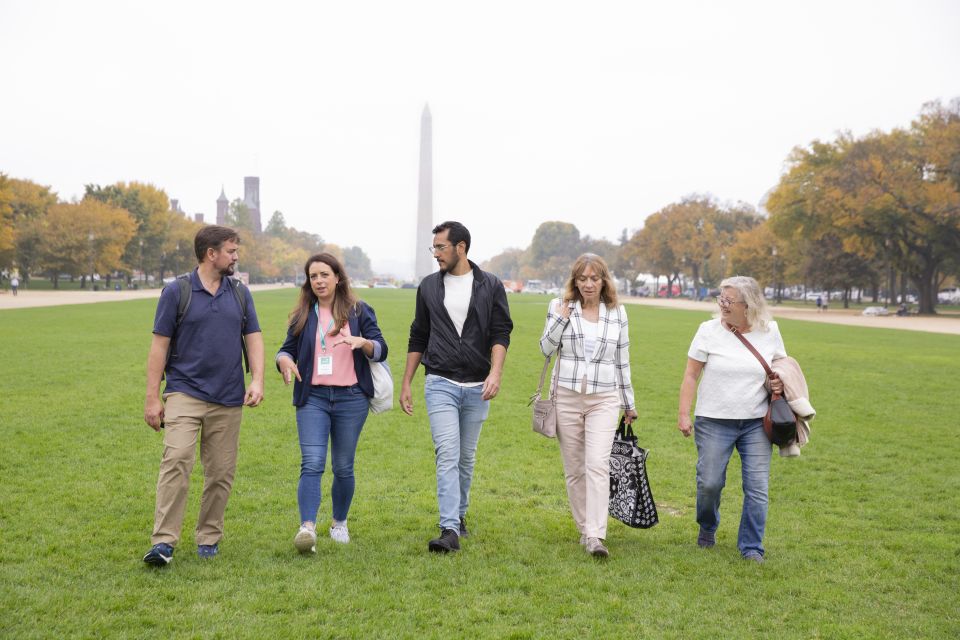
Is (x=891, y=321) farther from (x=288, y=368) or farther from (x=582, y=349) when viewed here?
(x=288, y=368)

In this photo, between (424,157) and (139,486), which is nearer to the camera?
(139,486)

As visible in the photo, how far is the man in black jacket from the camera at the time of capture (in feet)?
16.7

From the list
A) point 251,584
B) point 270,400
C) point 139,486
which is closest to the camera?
point 251,584

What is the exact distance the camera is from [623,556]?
201 inches

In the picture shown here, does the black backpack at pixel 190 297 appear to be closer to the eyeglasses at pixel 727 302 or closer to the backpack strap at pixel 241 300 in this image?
the backpack strap at pixel 241 300

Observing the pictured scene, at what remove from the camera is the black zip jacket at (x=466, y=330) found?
5094 millimetres

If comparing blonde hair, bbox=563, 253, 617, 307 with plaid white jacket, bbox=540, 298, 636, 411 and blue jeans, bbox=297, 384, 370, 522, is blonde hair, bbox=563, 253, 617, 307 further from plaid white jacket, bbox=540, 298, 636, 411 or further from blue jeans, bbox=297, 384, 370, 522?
blue jeans, bbox=297, 384, 370, 522

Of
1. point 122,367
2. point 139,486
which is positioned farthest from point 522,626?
point 122,367

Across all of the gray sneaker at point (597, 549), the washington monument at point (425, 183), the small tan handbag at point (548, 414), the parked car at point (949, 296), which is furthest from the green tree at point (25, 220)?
the parked car at point (949, 296)

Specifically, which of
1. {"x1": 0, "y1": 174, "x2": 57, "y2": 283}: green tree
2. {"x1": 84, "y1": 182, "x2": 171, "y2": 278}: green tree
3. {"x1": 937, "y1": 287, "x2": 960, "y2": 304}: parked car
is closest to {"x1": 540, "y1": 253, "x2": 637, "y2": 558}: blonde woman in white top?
{"x1": 0, "y1": 174, "x2": 57, "y2": 283}: green tree

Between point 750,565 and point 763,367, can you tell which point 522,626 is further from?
point 763,367

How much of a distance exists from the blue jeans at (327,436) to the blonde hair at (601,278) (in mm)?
1466

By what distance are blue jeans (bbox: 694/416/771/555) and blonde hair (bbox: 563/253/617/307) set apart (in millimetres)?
947

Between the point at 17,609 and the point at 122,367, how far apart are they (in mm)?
11306
